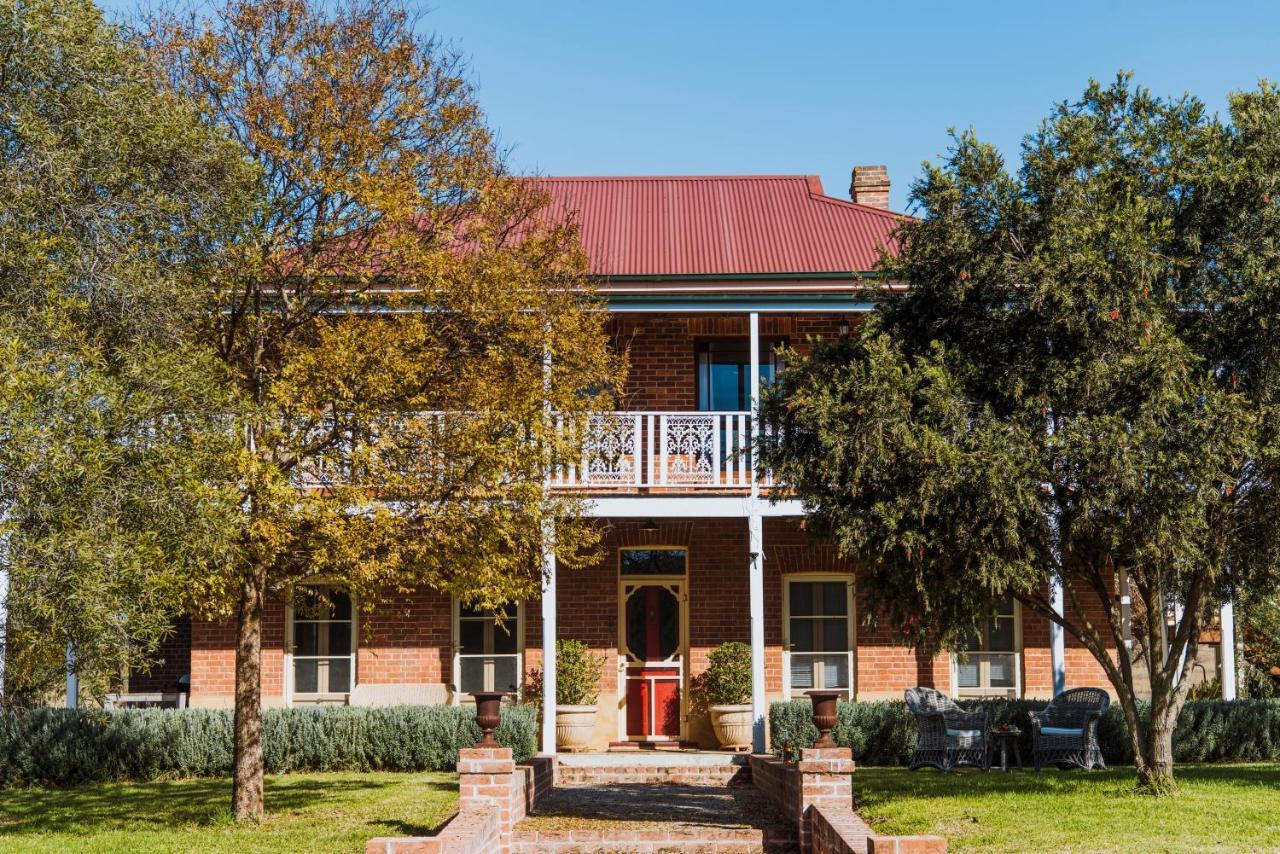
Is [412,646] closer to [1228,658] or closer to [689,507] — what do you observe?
[689,507]

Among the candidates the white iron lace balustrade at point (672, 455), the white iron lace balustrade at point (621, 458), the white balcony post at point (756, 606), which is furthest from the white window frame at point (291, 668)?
the white balcony post at point (756, 606)

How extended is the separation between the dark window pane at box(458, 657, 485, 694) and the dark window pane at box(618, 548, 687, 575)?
2.20 m

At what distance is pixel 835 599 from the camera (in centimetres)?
1817

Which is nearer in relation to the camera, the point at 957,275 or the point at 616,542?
the point at 957,275

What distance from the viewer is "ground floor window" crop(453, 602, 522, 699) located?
1769 cm

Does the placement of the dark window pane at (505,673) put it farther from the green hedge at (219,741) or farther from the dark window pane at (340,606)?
the dark window pane at (340,606)

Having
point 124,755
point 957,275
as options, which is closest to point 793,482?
point 957,275

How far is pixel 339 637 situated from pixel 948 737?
7790mm

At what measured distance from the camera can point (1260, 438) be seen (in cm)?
1016

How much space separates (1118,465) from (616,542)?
9.11m

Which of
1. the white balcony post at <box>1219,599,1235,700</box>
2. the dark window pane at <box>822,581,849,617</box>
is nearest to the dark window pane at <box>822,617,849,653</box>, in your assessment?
the dark window pane at <box>822,581,849,617</box>

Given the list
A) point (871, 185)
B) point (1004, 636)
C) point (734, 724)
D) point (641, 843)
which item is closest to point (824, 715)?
point (641, 843)

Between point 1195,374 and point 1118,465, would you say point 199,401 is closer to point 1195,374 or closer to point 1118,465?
point 1118,465

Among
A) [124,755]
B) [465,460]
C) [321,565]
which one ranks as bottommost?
[124,755]
